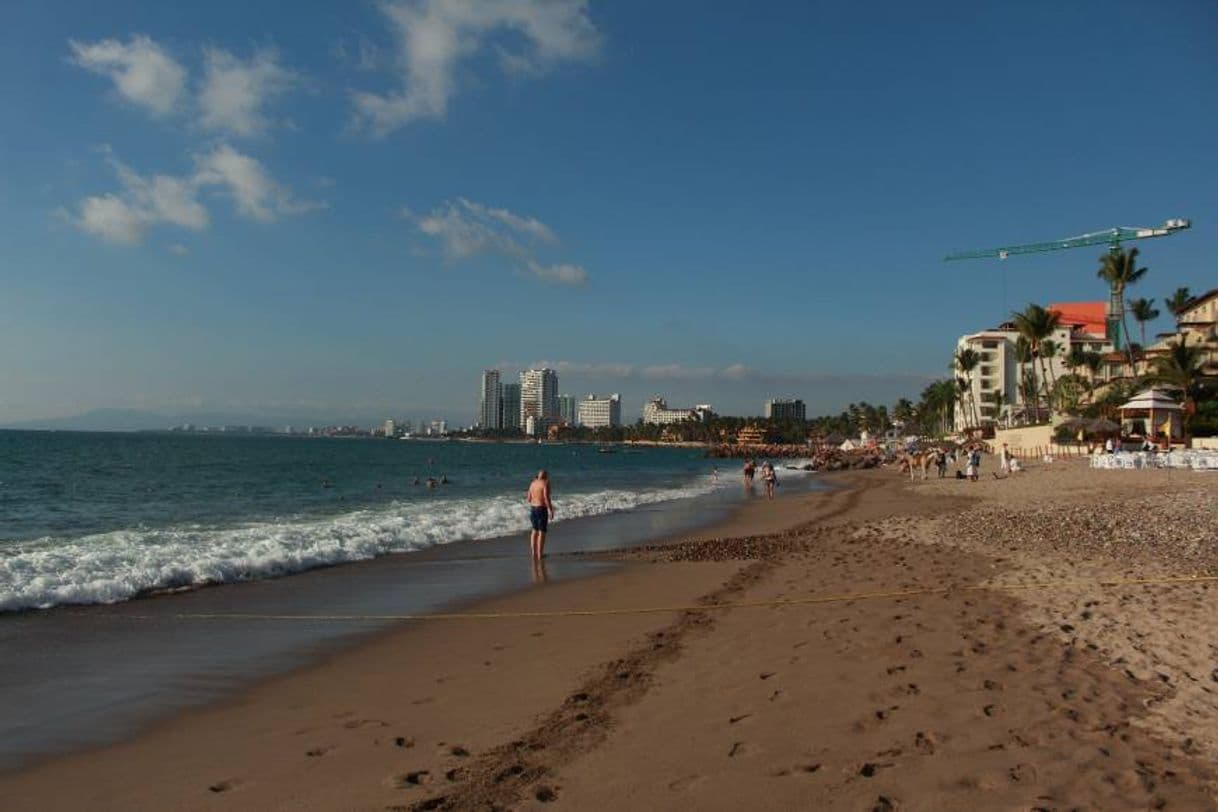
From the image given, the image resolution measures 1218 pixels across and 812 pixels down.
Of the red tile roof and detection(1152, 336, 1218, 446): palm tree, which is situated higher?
the red tile roof

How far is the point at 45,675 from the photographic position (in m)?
7.30

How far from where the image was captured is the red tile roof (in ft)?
392

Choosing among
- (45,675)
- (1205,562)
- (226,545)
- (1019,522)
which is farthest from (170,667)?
(1019,522)

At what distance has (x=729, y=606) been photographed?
9.73 metres

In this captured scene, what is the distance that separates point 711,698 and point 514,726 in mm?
1493

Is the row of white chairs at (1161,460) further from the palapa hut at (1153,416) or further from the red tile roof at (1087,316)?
the red tile roof at (1087,316)

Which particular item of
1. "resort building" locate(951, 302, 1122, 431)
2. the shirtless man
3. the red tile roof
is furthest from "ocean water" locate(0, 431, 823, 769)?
the red tile roof

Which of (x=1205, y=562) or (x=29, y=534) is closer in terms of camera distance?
(x=1205, y=562)

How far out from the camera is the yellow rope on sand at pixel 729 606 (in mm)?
9336

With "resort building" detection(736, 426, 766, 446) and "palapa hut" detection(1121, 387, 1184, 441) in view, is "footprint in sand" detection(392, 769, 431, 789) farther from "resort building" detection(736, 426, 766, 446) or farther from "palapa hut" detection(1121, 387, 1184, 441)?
"resort building" detection(736, 426, 766, 446)

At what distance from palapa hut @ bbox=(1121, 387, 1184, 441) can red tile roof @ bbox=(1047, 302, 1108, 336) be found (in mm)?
68026

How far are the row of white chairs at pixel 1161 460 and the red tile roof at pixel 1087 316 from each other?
91990mm

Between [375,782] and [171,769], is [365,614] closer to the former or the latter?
[171,769]

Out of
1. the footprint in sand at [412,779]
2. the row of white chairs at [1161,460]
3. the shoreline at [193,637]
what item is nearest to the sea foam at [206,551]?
the shoreline at [193,637]
